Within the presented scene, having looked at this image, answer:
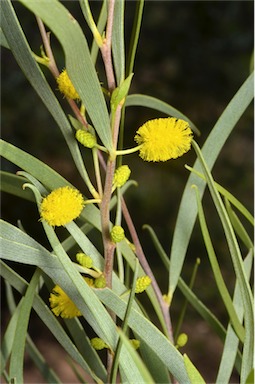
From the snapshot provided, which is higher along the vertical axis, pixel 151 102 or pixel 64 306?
pixel 151 102

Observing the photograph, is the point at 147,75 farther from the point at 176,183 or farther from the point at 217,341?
the point at 217,341

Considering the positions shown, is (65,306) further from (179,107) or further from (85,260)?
(179,107)

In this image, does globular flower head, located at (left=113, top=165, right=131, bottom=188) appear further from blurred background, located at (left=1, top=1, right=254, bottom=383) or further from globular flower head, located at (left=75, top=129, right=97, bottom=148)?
blurred background, located at (left=1, top=1, right=254, bottom=383)

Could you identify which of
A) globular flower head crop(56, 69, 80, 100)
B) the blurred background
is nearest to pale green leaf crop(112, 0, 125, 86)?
globular flower head crop(56, 69, 80, 100)

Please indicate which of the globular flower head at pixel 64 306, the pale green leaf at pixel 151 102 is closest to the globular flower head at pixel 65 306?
the globular flower head at pixel 64 306

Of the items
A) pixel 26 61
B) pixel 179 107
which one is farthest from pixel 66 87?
pixel 179 107

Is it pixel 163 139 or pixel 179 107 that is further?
pixel 179 107

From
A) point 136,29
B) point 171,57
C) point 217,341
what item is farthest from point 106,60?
point 217,341
